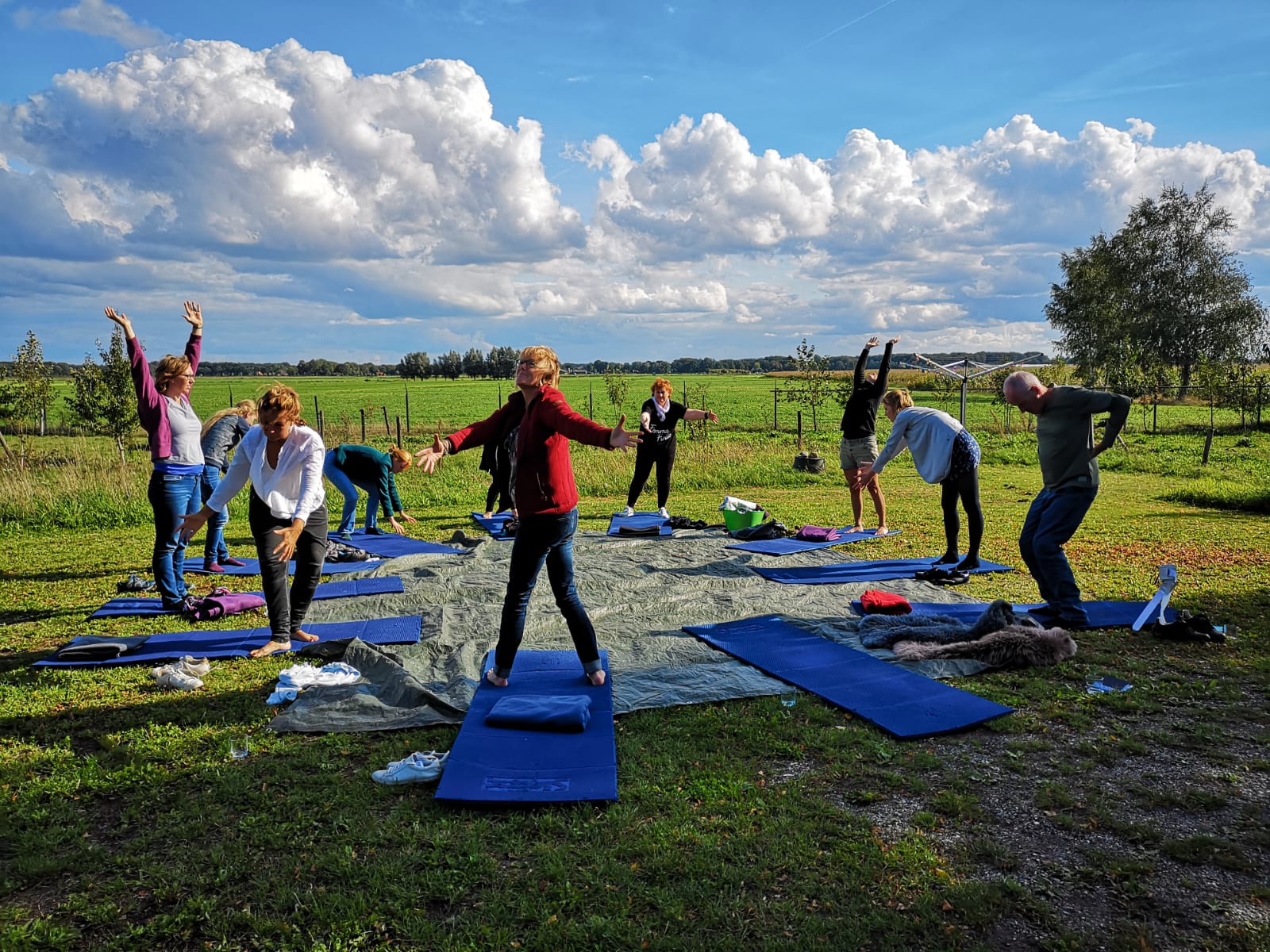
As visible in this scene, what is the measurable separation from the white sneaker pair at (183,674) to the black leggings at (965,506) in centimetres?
676

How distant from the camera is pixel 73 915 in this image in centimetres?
288

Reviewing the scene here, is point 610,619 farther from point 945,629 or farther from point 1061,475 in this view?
point 1061,475

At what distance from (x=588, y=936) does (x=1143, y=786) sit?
109 inches

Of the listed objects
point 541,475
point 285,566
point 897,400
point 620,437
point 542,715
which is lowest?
point 542,715

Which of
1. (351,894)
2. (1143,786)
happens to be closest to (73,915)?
(351,894)

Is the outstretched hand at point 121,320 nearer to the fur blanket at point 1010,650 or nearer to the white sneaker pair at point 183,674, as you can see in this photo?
the white sneaker pair at point 183,674

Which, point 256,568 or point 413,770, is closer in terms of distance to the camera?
point 413,770

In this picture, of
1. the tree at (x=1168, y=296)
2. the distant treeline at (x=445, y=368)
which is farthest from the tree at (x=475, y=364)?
the tree at (x=1168, y=296)

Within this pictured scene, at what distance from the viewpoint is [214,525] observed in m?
8.66

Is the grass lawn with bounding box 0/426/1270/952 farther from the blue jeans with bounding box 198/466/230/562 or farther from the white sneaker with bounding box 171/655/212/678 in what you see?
the blue jeans with bounding box 198/466/230/562

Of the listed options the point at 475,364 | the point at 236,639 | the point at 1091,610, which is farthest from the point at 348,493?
the point at 475,364

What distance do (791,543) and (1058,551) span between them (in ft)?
12.3

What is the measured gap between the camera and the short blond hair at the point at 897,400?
8.55 meters

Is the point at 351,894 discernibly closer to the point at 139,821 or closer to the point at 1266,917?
the point at 139,821
